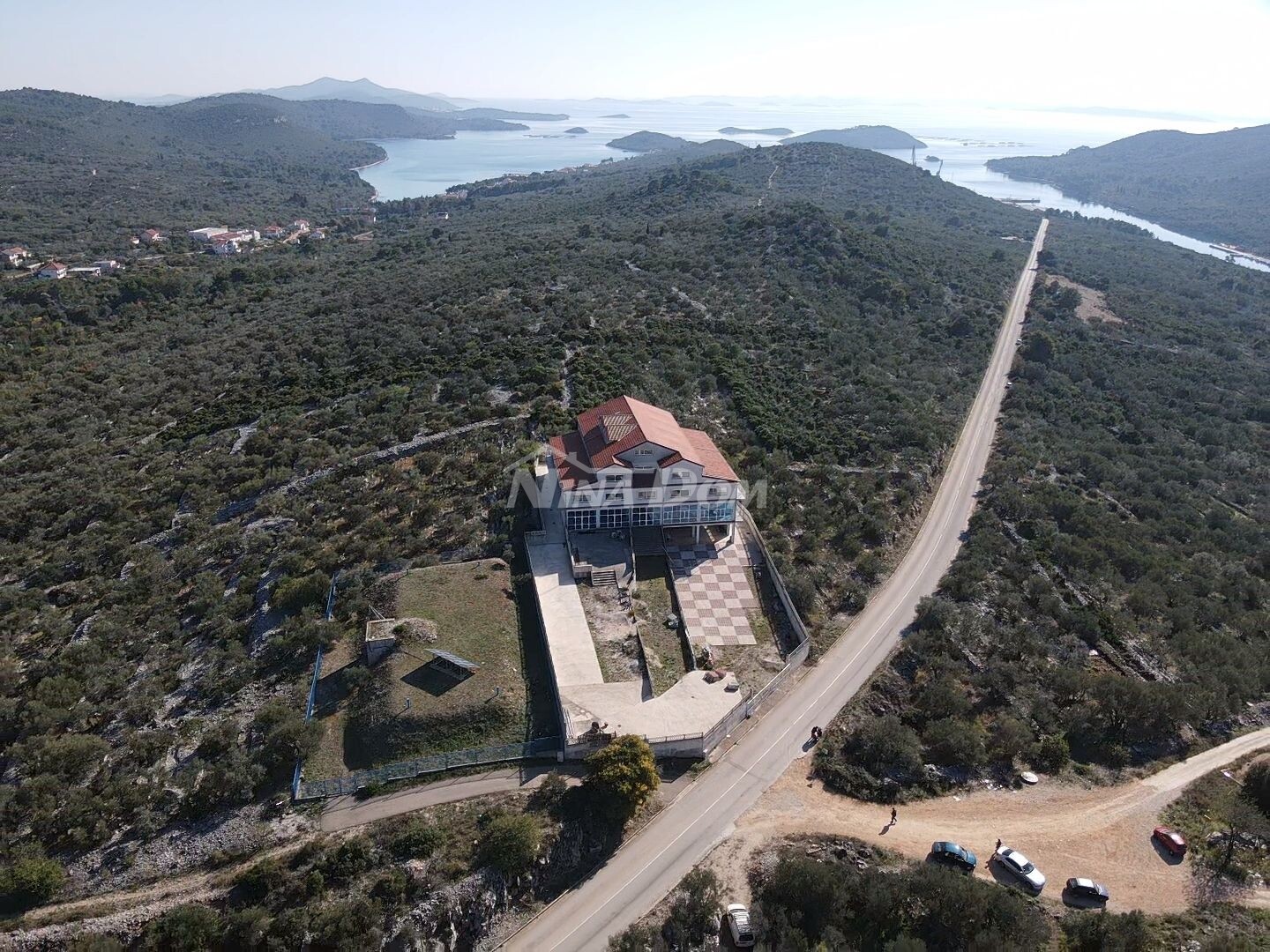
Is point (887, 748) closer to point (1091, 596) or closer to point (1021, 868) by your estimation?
point (1021, 868)

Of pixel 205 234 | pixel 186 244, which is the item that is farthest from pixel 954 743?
pixel 205 234

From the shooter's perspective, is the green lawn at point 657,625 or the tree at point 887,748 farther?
the green lawn at point 657,625

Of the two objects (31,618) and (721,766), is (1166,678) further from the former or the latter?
(31,618)

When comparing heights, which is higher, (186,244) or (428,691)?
(186,244)

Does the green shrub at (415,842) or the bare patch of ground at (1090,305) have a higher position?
the bare patch of ground at (1090,305)

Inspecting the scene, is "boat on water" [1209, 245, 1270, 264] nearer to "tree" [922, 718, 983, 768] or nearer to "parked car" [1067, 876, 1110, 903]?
"tree" [922, 718, 983, 768]

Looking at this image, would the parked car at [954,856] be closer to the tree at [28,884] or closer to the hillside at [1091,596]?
the hillside at [1091,596]

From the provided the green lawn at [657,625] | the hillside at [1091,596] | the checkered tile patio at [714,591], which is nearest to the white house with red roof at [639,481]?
the checkered tile patio at [714,591]

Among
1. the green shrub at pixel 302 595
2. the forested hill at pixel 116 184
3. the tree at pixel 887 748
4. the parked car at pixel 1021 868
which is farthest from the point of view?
the forested hill at pixel 116 184
